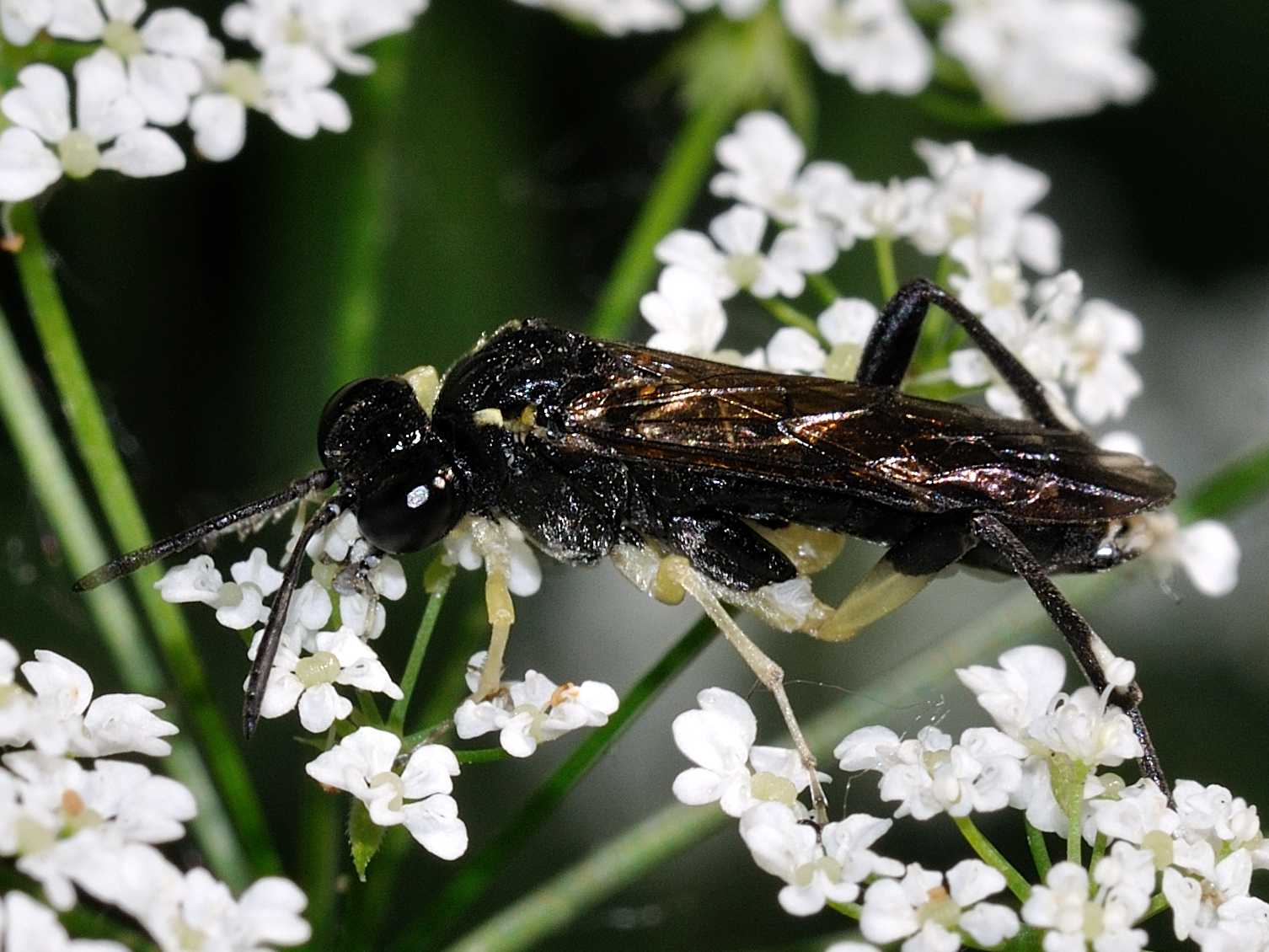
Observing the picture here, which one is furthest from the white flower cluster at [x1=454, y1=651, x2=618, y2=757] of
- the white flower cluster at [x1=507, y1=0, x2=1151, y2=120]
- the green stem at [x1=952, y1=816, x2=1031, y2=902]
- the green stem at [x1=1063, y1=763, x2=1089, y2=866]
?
the white flower cluster at [x1=507, y1=0, x2=1151, y2=120]

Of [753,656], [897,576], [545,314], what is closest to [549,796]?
[753,656]

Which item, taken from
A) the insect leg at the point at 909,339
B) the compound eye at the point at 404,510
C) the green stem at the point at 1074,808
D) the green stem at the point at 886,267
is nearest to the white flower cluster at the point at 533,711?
the compound eye at the point at 404,510

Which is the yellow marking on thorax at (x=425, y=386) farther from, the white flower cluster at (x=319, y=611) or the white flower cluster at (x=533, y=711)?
the white flower cluster at (x=533, y=711)

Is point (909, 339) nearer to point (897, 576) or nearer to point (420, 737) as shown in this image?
point (897, 576)

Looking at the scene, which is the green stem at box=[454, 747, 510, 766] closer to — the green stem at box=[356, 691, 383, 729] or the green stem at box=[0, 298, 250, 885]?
the green stem at box=[356, 691, 383, 729]

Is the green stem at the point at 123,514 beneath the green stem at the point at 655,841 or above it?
above

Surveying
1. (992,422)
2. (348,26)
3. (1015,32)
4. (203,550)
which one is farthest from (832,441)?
(1015,32)
